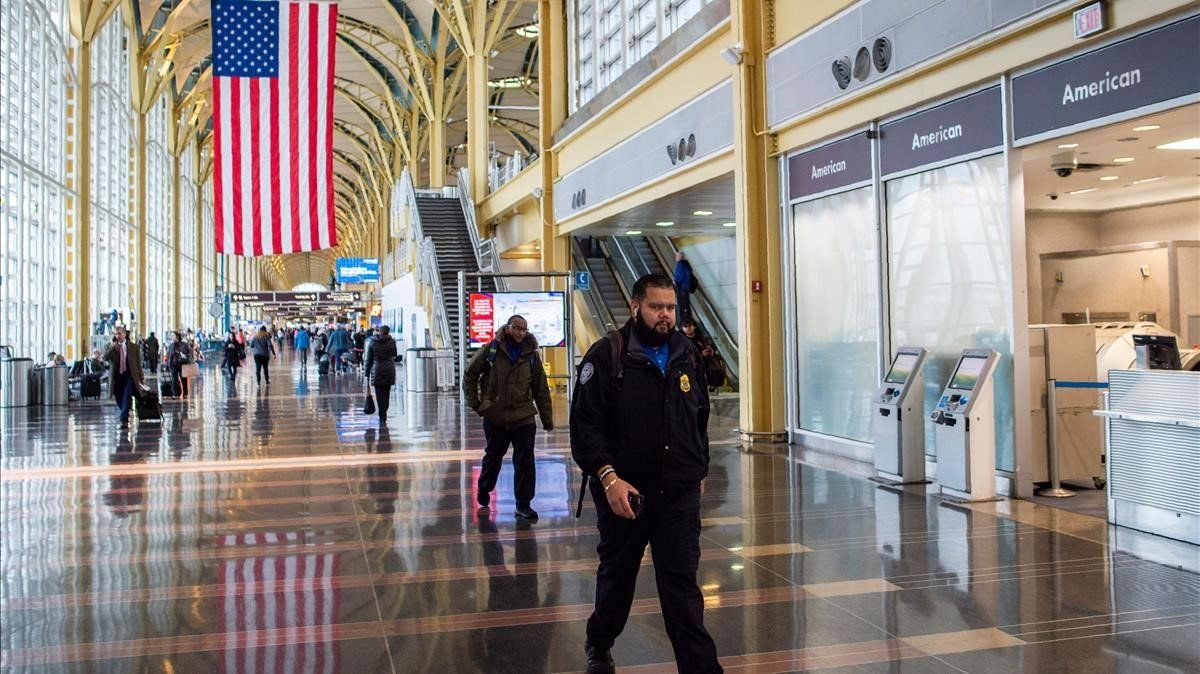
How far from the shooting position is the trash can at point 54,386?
22.9 meters

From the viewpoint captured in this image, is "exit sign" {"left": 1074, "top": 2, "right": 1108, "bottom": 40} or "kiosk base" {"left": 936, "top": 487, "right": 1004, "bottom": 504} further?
"kiosk base" {"left": 936, "top": 487, "right": 1004, "bottom": 504}

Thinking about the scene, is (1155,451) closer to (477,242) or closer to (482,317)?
(482,317)

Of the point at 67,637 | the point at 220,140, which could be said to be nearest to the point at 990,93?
the point at 67,637

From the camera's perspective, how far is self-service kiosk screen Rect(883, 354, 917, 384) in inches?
387

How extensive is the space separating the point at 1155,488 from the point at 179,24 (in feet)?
154

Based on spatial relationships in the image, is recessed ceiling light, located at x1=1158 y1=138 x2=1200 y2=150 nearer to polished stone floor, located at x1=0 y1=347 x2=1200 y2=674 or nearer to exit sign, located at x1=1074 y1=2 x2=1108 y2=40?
exit sign, located at x1=1074 y1=2 x2=1108 y2=40

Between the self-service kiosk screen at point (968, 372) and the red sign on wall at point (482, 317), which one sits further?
the red sign on wall at point (482, 317)

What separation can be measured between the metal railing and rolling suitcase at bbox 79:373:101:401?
32.7 ft

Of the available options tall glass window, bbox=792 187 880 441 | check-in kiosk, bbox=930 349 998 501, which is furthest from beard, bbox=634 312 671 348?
tall glass window, bbox=792 187 880 441

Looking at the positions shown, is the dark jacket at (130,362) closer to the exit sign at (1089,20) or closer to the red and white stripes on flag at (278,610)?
the red and white stripes on flag at (278,610)

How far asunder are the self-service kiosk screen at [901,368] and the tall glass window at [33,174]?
19.3 meters

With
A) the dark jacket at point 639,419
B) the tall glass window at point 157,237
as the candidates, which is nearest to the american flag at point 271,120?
the dark jacket at point 639,419

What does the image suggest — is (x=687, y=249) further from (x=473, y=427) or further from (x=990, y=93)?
(x=990, y=93)

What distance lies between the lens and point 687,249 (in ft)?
86.7
